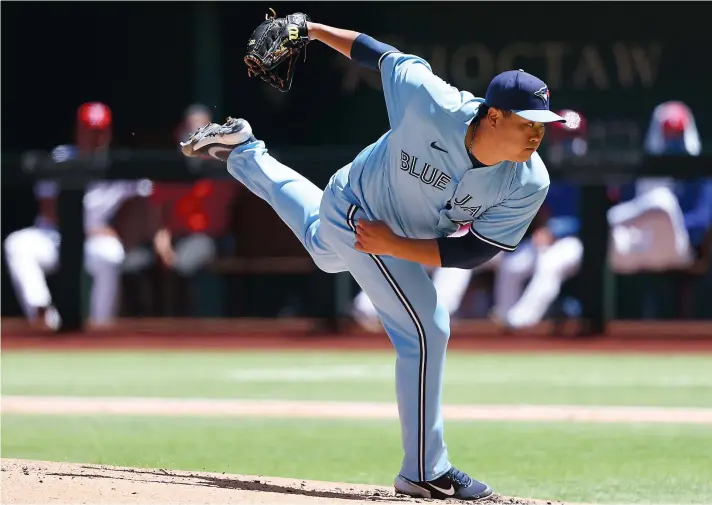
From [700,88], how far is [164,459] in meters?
8.97

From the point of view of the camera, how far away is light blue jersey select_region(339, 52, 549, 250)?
4.71 m

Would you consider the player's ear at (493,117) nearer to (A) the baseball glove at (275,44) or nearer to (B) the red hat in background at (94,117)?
(A) the baseball glove at (275,44)

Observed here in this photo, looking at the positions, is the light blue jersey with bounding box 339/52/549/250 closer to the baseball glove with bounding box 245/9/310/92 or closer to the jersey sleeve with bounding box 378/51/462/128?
the jersey sleeve with bounding box 378/51/462/128

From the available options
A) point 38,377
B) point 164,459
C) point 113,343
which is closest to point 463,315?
point 113,343

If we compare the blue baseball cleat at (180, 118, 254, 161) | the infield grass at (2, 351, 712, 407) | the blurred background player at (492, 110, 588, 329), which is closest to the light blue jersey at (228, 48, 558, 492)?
the blue baseball cleat at (180, 118, 254, 161)

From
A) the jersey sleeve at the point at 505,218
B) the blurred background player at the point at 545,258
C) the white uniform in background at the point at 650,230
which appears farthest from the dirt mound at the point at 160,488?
the white uniform in background at the point at 650,230

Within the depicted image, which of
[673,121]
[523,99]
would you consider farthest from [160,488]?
[673,121]

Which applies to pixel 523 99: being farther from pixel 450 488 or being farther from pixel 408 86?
pixel 450 488

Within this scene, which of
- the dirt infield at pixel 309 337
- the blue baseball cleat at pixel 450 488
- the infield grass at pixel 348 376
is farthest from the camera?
the dirt infield at pixel 309 337

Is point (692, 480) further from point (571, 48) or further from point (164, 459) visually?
point (571, 48)

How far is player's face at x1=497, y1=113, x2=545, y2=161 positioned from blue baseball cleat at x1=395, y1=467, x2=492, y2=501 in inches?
45.3

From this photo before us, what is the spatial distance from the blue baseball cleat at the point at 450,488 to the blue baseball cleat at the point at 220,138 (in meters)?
1.77

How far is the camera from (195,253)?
11.7 m

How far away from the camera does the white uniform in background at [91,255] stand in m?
11.4
